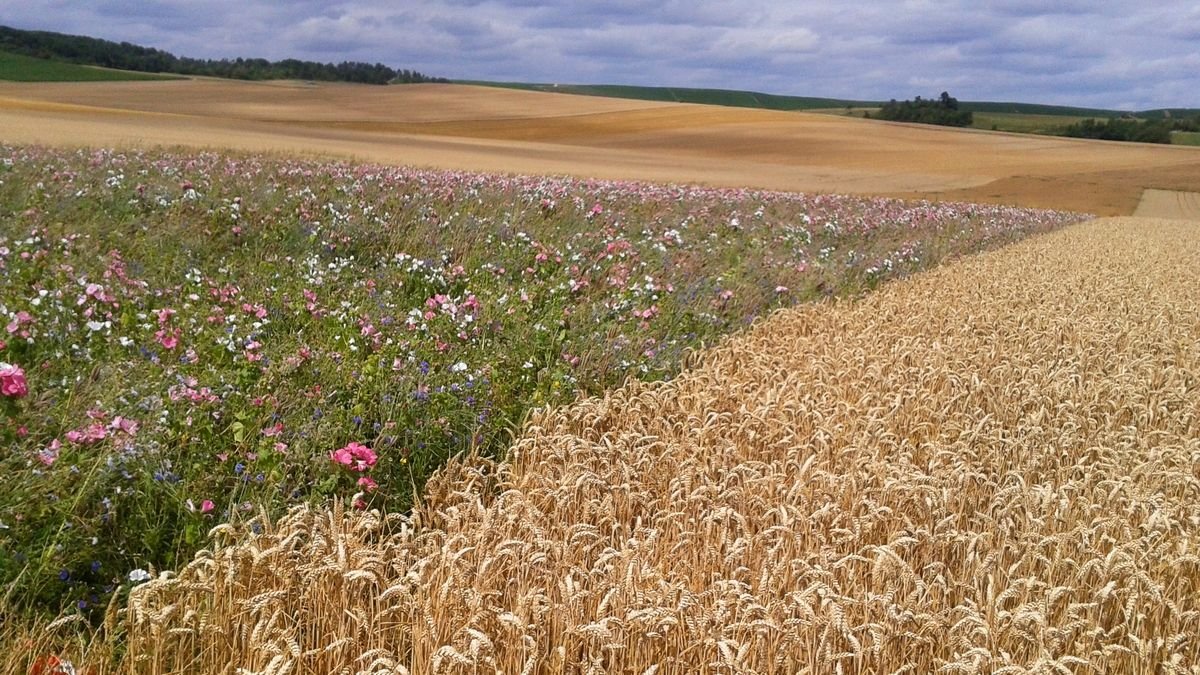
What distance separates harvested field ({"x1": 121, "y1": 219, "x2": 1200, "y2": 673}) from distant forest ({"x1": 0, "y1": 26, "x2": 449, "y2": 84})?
310ft

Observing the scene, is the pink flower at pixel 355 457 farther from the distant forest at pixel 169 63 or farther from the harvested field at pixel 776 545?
the distant forest at pixel 169 63

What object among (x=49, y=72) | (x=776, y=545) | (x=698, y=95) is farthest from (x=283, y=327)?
(x=698, y=95)

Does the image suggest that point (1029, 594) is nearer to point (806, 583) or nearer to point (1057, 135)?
point (806, 583)

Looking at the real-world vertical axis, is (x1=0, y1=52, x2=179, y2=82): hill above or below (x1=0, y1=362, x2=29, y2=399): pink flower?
above

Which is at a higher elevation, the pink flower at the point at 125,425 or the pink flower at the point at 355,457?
the pink flower at the point at 125,425

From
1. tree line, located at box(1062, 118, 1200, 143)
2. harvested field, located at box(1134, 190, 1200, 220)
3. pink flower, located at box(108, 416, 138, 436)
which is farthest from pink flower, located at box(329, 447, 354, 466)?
tree line, located at box(1062, 118, 1200, 143)

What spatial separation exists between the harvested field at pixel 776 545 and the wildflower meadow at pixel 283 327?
0.36 meters

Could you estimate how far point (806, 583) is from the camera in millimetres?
3461

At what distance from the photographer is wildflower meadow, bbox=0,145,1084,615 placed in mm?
3568

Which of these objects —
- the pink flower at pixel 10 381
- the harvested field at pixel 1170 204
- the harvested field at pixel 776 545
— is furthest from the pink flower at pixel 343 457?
the harvested field at pixel 1170 204

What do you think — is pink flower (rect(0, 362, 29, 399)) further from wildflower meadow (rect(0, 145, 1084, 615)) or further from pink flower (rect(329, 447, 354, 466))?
pink flower (rect(329, 447, 354, 466))

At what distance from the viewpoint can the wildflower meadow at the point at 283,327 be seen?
11.7 feet

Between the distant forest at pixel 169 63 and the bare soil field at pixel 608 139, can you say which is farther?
the distant forest at pixel 169 63

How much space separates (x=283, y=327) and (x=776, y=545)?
376 cm
